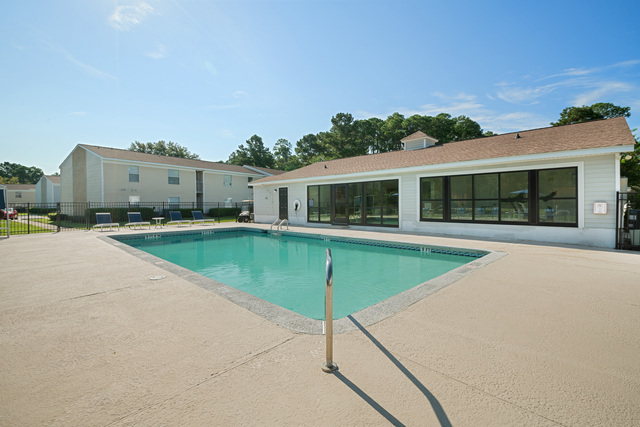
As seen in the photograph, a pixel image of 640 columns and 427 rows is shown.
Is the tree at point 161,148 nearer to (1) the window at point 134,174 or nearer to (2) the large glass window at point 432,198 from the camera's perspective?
(1) the window at point 134,174

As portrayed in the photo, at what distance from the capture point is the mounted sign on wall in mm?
7727

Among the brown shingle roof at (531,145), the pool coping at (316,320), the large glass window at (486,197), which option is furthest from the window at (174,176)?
the large glass window at (486,197)

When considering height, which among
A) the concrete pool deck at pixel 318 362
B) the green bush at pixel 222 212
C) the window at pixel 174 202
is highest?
the window at pixel 174 202

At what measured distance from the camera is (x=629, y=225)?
300 inches

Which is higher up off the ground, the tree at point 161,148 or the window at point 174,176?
the tree at point 161,148

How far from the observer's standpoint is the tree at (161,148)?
4609 centimetres

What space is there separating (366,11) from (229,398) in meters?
12.1

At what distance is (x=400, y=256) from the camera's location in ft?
27.6

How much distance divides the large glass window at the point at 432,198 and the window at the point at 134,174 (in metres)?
20.7

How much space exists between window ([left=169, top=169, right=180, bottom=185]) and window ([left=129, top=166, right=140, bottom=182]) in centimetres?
241

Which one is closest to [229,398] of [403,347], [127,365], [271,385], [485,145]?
[271,385]

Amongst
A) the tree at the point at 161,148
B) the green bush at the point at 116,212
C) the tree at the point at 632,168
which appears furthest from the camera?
the tree at the point at 161,148

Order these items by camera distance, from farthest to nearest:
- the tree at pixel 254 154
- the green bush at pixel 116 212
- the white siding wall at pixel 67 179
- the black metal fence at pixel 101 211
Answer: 1. the tree at pixel 254 154
2. the white siding wall at pixel 67 179
3. the green bush at pixel 116 212
4. the black metal fence at pixel 101 211

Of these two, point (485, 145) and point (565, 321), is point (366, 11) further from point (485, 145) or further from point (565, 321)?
point (565, 321)
